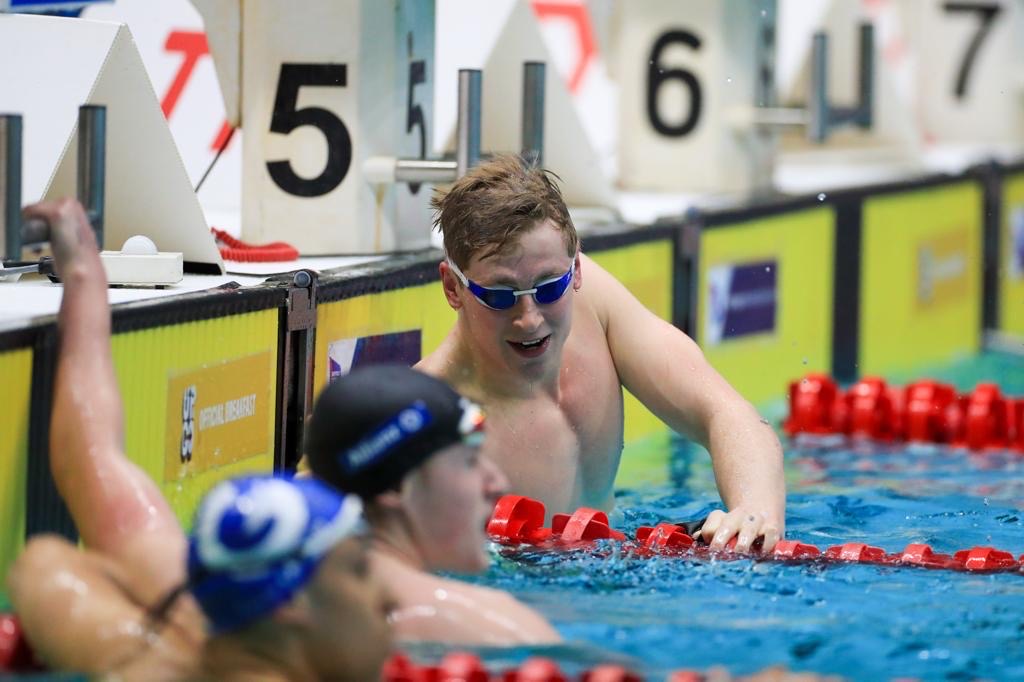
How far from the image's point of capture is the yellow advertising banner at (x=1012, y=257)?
320 inches

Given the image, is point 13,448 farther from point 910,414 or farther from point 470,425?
point 910,414

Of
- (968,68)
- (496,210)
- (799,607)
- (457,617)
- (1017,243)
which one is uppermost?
(968,68)

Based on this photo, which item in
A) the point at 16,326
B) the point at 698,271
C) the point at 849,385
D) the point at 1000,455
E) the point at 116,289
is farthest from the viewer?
the point at 849,385

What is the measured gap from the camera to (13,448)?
3.23m

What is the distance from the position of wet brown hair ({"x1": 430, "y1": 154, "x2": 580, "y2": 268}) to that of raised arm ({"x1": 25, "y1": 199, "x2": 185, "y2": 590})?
0.76m

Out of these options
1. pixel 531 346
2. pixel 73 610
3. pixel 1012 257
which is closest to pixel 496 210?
pixel 531 346

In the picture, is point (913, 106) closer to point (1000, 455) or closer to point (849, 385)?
point (849, 385)

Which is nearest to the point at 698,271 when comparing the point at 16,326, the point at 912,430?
the point at 912,430

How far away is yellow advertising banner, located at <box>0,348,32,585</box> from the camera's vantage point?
10.5 feet

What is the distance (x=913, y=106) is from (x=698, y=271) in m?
4.20

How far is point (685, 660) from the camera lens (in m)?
2.87

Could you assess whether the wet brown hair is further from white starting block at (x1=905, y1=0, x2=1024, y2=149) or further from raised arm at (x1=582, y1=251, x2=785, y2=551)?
white starting block at (x1=905, y1=0, x2=1024, y2=149)

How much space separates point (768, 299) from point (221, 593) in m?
4.50

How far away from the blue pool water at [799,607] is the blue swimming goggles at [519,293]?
0.50 metres
